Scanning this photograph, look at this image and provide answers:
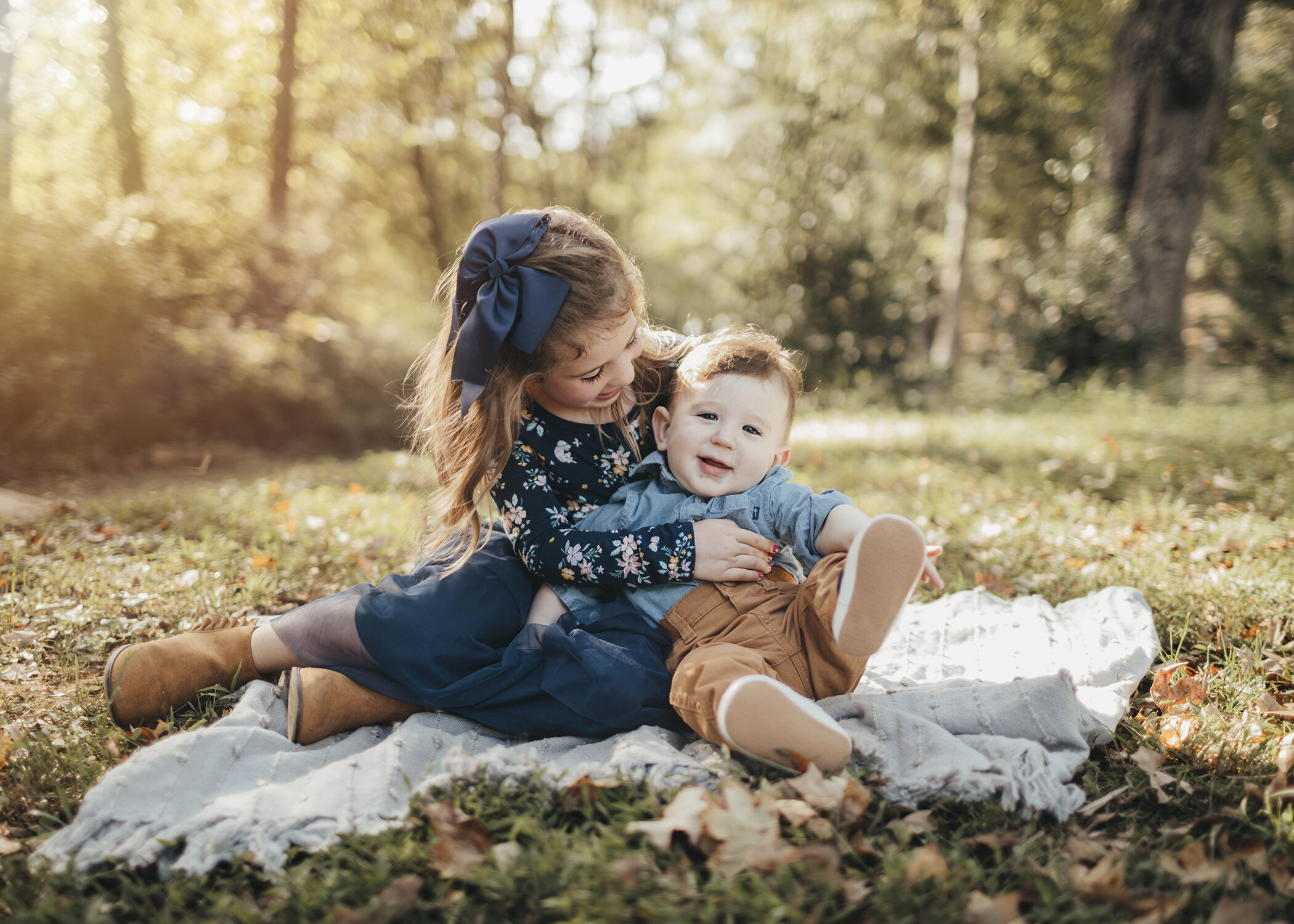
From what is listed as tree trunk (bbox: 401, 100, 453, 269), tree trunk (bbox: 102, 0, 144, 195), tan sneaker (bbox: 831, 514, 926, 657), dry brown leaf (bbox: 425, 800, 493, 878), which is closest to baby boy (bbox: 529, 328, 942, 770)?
tan sneaker (bbox: 831, 514, 926, 657)

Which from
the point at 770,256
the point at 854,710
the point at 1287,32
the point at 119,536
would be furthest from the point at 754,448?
the point at 1287,32

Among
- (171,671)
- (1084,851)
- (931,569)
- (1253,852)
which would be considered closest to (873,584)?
(931,569)

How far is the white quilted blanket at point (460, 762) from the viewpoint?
5.87 feet

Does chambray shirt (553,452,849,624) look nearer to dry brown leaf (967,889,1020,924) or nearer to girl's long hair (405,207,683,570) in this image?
girl's long hair (405,207,683,570)

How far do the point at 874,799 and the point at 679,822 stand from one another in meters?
0.53

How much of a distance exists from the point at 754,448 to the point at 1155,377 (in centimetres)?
850

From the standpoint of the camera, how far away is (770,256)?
447 inches

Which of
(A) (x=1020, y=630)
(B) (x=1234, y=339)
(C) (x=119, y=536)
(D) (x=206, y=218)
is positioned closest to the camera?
(A) (x=1020, y=630)

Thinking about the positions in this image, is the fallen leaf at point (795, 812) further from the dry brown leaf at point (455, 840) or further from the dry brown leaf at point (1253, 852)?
the dry brown leaf at point (1253, 852)

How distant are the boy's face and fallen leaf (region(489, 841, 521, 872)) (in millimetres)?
1124

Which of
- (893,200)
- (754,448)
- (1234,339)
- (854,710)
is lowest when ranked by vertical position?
(854,710)

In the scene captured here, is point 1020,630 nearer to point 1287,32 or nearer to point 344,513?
point 344,513

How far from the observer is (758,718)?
187cm

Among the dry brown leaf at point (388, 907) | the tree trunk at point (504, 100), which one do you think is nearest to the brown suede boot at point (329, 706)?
the dry brown leaf at point (388, 907)
